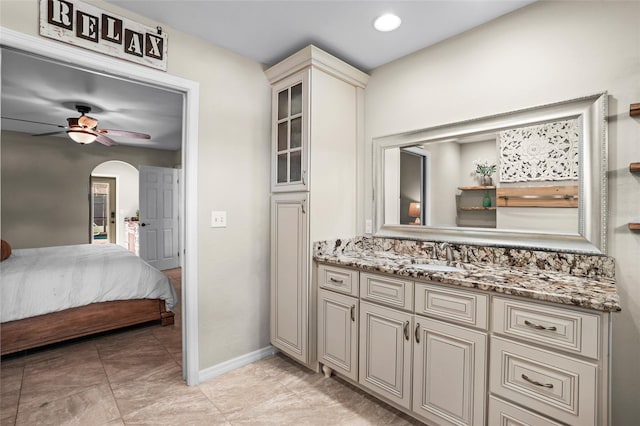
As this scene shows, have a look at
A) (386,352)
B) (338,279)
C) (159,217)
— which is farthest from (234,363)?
(159,217)

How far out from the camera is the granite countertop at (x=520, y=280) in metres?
1.22

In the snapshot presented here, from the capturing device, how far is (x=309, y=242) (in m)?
2.25

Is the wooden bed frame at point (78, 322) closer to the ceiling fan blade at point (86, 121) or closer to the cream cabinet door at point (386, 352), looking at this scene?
the ceiling fan blade at point (86, 121)

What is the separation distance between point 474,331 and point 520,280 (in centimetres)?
33

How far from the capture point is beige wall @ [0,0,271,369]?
2.25 m

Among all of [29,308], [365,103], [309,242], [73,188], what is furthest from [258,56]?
[73,188]

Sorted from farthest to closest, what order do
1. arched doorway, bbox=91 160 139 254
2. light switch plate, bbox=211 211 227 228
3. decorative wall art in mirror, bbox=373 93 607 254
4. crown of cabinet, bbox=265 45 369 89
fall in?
arched doorway, bbox=91 160 139 254
light switch plate, bbox=211 211 227 228
crown of cabinet, bbox=265 45 369 89
decorative wall art in mirror, bbox=373 93 607 254

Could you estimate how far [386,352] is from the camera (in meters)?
1.85

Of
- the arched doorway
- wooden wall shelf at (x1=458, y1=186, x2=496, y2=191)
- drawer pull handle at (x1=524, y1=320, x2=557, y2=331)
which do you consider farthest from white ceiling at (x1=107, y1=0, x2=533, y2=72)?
the arched doorway

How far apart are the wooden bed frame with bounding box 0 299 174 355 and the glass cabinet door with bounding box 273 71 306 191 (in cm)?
200

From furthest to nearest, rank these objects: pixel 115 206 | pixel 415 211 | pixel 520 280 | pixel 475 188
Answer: pixel 115 206
pixel 415 211
pixel 475 188
pixel 520 280

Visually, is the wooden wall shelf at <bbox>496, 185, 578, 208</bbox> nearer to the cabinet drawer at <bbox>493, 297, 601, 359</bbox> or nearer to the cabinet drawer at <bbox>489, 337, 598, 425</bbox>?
the cabinet drawer at <bbox>493, 297, 601, 359</bbox>

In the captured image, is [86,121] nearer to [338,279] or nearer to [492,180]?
[338,279]

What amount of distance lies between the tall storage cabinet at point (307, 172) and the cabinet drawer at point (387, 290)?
479 millimetres
